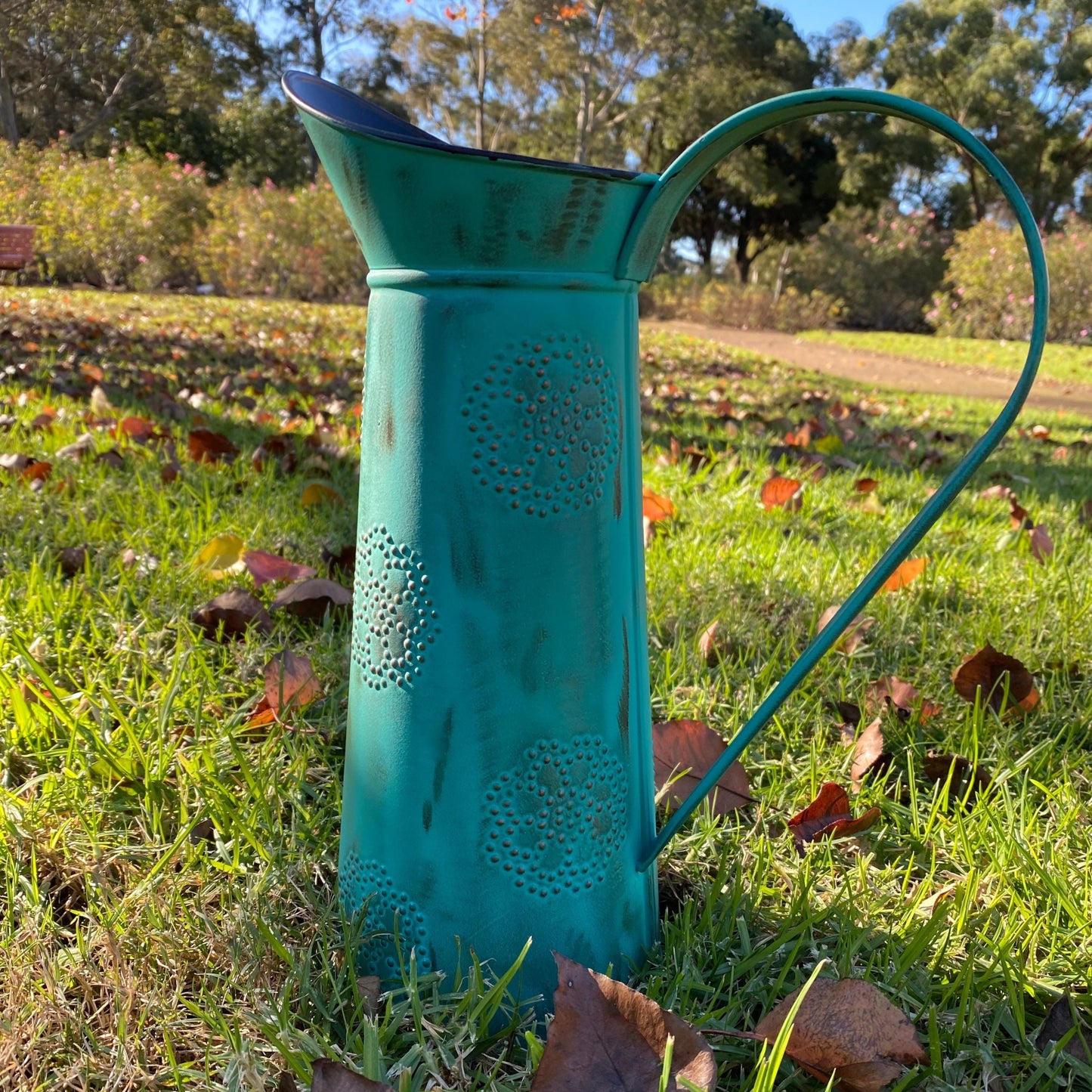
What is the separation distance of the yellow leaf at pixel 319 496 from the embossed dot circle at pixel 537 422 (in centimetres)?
147

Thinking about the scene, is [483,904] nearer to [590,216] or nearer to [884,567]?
[884,567]

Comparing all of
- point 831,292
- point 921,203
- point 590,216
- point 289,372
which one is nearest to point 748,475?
point 590,216

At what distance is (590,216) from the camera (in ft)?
2.75

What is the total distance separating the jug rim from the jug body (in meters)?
0.10

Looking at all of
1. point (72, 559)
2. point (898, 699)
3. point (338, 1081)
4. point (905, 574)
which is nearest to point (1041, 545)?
point (905, 574)

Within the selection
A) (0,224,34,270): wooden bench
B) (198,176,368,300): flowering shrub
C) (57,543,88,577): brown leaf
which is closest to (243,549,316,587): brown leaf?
(57,543,88,577): brown leaf

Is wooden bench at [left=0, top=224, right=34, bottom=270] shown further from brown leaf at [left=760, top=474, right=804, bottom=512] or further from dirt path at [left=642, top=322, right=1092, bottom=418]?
dirt path at [left=642, top=322, right=1092, bottom=418]

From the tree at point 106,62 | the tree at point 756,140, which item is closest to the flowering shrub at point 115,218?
the tree at point 106,62

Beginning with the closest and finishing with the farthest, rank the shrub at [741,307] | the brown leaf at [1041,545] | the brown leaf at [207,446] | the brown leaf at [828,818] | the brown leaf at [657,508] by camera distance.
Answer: the brown leaf at [828,818] → the brown leaf at [1041,545] → the brown leaf at [657,508] → the brown leaf at [207,446] → the shrub at [741,307]

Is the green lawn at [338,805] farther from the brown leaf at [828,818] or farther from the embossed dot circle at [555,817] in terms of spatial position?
the embossed dot circle at [555,817]

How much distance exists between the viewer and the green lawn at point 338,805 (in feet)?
2.93

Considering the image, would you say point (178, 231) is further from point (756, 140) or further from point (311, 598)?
point (756, 140)

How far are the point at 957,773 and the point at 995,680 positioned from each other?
0.23 metres

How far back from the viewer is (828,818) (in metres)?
1.23
